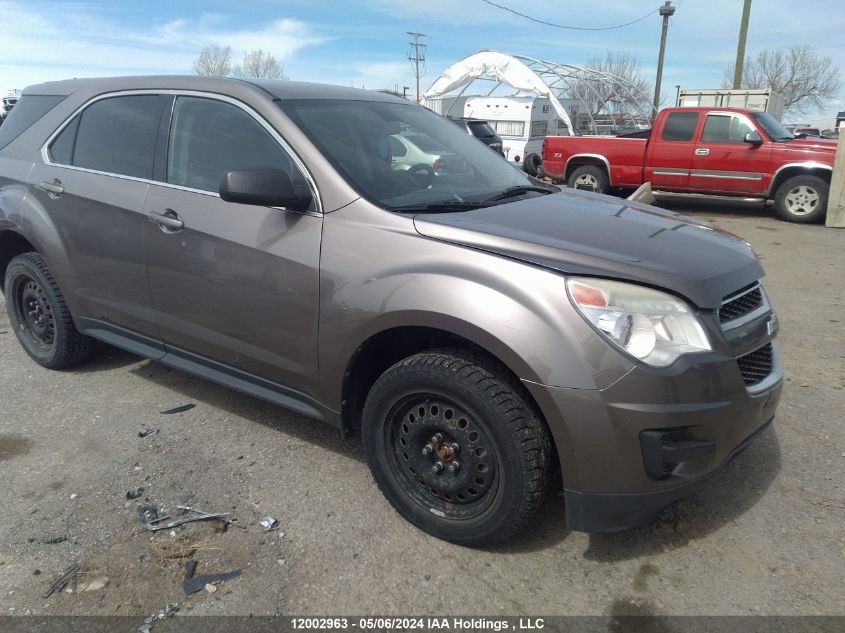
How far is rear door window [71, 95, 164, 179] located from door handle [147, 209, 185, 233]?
290mm

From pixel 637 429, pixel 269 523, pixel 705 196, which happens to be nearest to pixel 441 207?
pixel 637 429

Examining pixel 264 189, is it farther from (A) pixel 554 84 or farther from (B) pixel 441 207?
(A) pixel 554 84

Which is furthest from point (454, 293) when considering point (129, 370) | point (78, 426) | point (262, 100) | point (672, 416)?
point (129, 370)

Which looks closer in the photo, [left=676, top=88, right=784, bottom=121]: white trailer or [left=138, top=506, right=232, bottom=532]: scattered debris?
[left=138, top=506, right=232, bottom=532]: scattered debris

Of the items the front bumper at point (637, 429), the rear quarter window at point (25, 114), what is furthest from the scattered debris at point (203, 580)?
the rear quarter window at point (25, 114)

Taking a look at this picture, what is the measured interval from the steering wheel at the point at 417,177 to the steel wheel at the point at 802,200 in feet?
33.8

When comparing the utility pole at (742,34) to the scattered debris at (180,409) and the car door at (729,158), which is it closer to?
the car door at (729,158)

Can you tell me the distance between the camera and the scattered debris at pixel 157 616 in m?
2.21

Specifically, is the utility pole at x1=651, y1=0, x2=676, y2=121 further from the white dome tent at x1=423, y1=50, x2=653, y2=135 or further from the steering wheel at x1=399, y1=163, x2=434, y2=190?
the steering wheel at x1=399, y1=163, x2=434, y2=190

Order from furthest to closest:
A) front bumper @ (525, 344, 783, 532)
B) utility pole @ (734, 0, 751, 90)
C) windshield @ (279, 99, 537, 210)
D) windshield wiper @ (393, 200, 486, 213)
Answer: utility pole @ (734, 0, 751, 90)
windshield @ (279, 99, 537, 210)
windshield wiper @ (393, 200, 486, 213)
front bumper @ (525, 344, 783, 532)

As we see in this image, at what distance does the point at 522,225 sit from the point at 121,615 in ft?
6.82

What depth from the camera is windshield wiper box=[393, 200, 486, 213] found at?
2.72 meters

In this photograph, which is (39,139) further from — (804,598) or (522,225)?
(804,598)

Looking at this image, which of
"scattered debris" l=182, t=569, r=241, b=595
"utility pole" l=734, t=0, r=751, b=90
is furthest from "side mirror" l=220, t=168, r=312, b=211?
"utility pole" l=734, t=0, r=751, b=90
